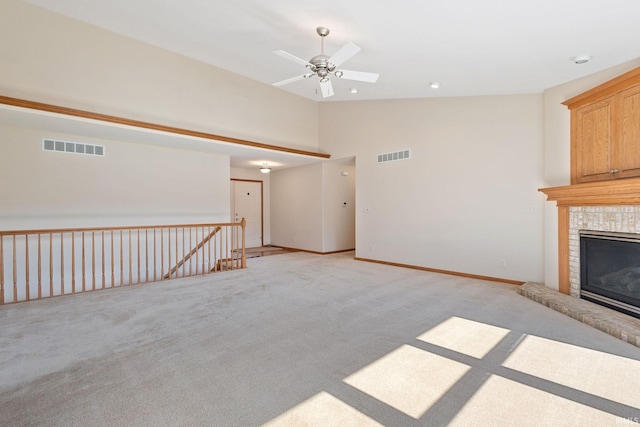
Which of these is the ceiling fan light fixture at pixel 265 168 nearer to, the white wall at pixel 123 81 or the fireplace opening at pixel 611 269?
the white wall at pixel 123 81

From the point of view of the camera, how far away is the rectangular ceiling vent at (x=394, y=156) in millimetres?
6449

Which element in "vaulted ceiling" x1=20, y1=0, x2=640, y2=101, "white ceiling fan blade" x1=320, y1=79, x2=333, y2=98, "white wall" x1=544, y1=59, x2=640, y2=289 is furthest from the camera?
"white wall" x1=544, y1=59, x2=640, y2=289

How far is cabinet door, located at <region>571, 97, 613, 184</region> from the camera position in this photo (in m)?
3.70

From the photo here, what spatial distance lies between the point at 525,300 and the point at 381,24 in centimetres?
395

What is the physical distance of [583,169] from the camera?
4051mm

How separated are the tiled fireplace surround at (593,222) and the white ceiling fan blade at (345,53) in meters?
3.49

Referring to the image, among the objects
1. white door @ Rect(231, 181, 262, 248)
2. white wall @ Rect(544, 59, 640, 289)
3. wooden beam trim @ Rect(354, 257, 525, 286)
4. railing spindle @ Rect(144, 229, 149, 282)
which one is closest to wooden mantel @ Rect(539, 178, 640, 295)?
white wall @ Rect(544, 59, 640, 289)

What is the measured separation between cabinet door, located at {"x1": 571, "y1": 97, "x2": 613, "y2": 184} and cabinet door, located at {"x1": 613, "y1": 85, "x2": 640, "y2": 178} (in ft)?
0.35

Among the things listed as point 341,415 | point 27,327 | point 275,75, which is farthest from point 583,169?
point 27,327

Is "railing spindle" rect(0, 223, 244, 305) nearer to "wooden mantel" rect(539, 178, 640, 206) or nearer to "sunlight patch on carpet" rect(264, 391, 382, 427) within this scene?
"sunlight patch on carpet" rect(264, 391, 382, 427)

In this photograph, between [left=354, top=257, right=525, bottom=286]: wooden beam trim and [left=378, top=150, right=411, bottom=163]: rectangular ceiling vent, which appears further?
[left=378, top=150, right=411, bottom=163]: rectangular ceiling vent

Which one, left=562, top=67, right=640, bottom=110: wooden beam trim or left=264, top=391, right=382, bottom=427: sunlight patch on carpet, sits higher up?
left=562, top=67, right=640, bottom=110: wooden beam trim

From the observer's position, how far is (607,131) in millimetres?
3697

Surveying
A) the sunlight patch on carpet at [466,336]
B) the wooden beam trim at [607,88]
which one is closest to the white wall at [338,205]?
the wooden beam trim at [607,88]
